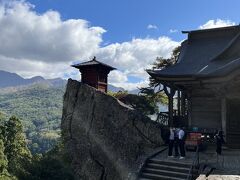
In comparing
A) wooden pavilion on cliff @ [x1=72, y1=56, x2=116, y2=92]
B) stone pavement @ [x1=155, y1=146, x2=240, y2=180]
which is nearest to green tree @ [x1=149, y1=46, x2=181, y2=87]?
wooden pavilion on cliff @ [x1=72, y1=56, x2=116, y2=92]

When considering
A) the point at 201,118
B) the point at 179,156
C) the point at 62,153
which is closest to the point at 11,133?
the point at 62,153

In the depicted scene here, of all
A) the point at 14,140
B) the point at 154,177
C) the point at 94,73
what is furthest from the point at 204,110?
the point at 14,140

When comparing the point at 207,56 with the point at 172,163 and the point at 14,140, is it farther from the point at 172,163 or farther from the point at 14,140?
the point at 14,140

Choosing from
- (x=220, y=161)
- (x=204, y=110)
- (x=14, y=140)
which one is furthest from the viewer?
(x=14, y=140)

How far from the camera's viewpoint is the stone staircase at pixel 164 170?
55.2 ft

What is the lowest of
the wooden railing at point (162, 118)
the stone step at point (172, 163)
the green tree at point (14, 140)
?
the green tree at point (14, 140)

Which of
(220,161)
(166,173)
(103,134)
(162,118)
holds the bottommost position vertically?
(166,173)

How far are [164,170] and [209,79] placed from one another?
6.43m

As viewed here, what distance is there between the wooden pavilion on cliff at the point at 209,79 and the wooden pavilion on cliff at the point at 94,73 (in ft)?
28.6

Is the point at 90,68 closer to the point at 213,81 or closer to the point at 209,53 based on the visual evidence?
the point at 209,53

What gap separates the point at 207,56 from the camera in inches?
1074

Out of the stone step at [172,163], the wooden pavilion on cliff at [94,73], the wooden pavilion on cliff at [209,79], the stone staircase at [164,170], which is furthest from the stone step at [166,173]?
the wooden pavilion on cliff at [94,73]

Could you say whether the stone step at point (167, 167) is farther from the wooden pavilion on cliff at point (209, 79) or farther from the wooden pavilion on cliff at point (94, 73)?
the wooden pavilion on cliff at point (94, 73)

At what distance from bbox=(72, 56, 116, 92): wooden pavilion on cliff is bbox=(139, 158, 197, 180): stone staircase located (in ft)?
54.8
